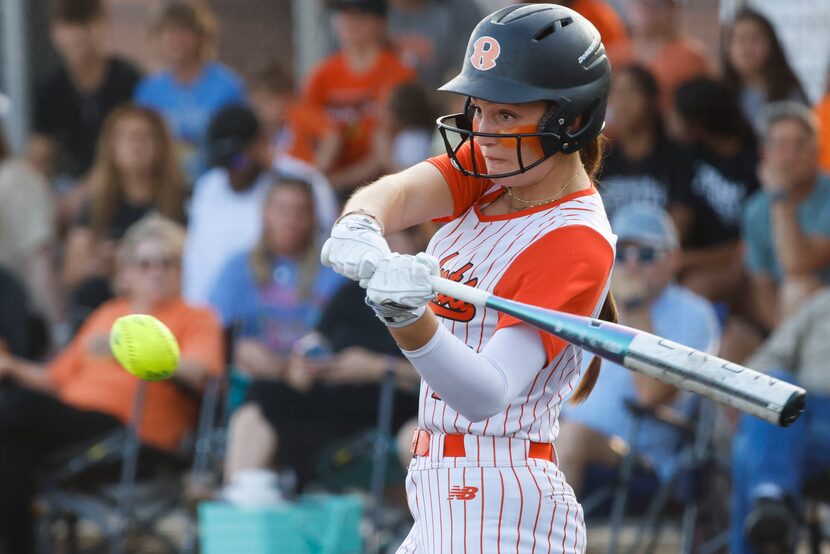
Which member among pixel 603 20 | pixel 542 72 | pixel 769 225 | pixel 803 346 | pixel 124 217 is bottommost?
pixel 803 346

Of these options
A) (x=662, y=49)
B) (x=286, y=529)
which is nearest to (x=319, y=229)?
(x=286, y=529)

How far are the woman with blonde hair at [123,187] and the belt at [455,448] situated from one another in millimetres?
4463

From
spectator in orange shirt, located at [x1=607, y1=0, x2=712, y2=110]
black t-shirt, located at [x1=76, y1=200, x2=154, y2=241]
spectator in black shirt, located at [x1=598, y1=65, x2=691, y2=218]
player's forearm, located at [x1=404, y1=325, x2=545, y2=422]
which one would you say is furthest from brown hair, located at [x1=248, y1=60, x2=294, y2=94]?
player's forearm, located at [x1=404, y1=325, x2=545, y2=422]

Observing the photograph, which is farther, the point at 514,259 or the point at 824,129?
the point at 824,129

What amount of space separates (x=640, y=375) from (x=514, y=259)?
9.44 ft

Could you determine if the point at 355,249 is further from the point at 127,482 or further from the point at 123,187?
the point at 123,187

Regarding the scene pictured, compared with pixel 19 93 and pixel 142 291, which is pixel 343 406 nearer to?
pixel 142 291

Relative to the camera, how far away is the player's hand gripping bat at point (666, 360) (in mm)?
2492

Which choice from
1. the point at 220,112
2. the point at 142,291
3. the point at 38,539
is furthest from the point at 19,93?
the point at 38,539

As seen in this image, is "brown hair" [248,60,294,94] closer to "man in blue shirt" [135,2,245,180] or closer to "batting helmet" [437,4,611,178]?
"man in blue shirt" [135,2,245,180]

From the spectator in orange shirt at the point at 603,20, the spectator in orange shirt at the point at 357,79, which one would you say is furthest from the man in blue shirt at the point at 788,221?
the spectator in orange shirt at the point at 357,79

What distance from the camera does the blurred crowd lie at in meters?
5.75

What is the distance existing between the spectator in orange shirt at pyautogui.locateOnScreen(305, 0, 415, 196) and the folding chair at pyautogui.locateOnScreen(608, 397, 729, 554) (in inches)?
105

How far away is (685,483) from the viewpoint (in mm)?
5344
